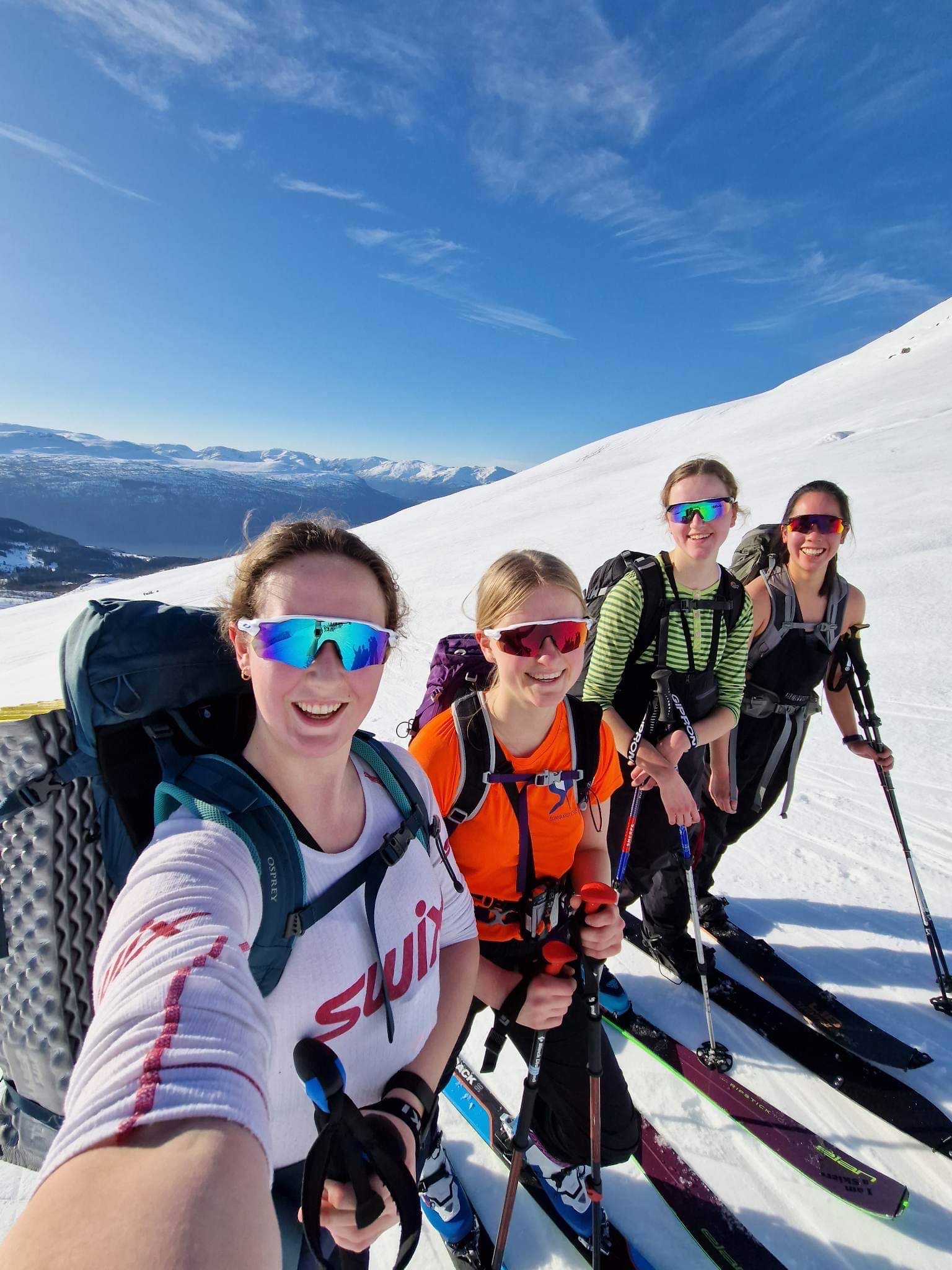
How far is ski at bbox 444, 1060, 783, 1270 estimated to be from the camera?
7.14 ft

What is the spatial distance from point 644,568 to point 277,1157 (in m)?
2.62

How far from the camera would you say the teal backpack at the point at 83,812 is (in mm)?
1374

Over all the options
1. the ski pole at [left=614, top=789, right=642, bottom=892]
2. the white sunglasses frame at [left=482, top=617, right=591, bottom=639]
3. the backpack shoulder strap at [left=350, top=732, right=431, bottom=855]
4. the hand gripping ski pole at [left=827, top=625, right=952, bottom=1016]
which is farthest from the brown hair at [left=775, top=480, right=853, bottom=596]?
the backpack shoulder strap at [left=350, top=732, right=431, bottom=855]

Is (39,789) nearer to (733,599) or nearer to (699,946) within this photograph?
(733,599)

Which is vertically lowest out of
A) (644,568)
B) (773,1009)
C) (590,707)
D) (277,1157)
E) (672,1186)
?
(672,1186)

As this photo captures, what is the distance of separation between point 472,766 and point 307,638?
84 cm

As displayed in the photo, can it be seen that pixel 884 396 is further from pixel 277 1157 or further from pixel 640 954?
pixel 277 1157

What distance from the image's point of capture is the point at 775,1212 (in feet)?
7.75

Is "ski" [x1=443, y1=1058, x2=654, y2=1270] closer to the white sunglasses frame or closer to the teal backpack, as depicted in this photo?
the teal backpack

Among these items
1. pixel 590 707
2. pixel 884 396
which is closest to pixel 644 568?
pixel 590 707

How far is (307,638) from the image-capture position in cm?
146

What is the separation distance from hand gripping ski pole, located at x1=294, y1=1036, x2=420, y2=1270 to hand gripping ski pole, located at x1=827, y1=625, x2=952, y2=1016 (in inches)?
137

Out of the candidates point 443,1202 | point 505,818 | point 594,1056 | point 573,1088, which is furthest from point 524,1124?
point 505,818

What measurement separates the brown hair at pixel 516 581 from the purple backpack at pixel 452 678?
284 mm
